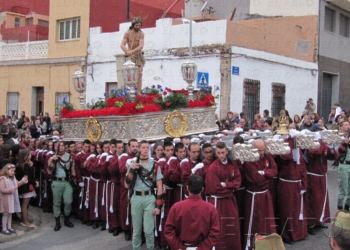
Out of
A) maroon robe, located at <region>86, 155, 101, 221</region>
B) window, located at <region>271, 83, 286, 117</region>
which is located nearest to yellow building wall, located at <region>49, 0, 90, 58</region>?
window, located at <region>271, 83, 286, 117</region>

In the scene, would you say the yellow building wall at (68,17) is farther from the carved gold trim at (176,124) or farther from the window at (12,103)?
the carved gold trim at (176,124)

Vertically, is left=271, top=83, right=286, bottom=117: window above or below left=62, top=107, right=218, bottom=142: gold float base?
above

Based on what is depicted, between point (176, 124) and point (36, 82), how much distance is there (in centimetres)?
1368

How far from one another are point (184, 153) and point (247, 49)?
977 centimetres

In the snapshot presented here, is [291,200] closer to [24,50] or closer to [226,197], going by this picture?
[226,197]

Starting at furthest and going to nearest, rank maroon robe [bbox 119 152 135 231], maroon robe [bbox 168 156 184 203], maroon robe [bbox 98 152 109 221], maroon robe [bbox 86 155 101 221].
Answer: maroon robe [bbox 86 155 101 221] < maroon robe [bbox 98 152 109 221] < maroon robe [bbox 119 152 135 231] < maroon robe [bbox 168 156 184 203]

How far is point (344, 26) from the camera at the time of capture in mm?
21375

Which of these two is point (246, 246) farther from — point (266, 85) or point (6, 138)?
point (266, 85)

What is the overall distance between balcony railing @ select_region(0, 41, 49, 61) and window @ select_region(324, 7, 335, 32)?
12253 mm

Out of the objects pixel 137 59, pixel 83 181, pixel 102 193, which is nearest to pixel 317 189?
pixel 102 193

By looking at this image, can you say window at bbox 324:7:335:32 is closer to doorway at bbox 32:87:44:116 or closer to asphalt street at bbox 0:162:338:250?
asphalt street at bbox 0:162:338:250

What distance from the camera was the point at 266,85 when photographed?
1744cm

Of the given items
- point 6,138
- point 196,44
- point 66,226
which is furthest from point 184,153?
point 196,44

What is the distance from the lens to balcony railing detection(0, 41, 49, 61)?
2155 centimetres
